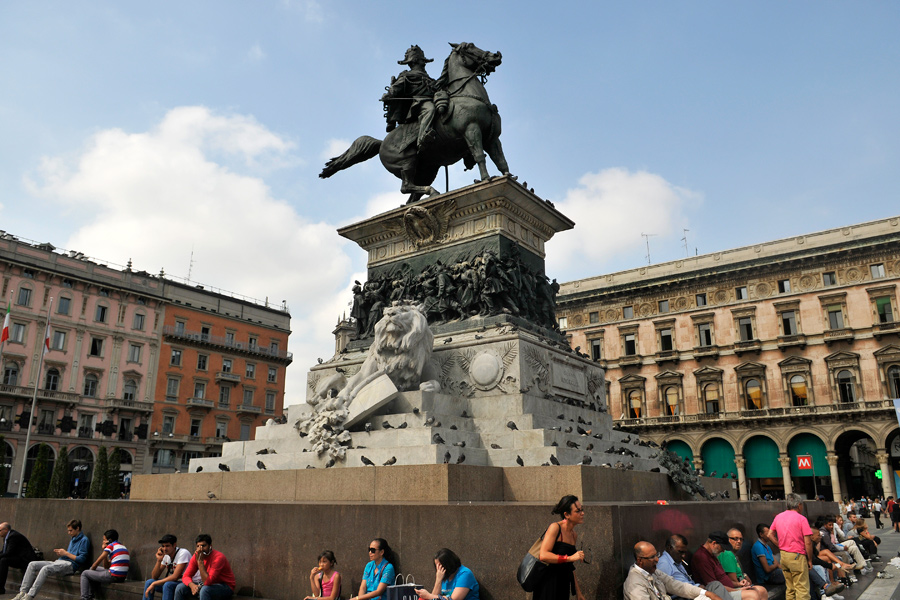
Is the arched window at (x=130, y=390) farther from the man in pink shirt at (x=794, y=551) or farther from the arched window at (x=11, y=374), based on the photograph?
the man in pink shirt at (x=794, y=551)

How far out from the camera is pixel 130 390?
51938 millimetres

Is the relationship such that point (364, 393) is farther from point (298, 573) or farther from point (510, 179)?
point (510, 179)

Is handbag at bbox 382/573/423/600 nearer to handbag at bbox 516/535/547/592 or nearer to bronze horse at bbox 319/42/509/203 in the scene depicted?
handbag at bbox 516/535/547/592

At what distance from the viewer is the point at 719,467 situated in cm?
4781

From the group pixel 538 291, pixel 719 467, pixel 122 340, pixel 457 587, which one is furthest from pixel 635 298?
pixel 457 587

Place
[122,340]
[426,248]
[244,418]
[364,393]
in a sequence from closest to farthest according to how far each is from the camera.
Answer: [364,393], [426,248], [122,340], [244,418]

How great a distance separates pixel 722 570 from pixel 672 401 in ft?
152

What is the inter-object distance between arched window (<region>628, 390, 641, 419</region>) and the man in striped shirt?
47.4 m

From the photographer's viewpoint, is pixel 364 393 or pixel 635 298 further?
pixel 635 298

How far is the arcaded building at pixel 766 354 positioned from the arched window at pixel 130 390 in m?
34.1

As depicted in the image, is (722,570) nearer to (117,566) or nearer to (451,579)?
(451,579)

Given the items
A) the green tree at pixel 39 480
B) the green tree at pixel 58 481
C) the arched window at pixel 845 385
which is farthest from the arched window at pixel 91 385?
the arched window at pixel 845 385


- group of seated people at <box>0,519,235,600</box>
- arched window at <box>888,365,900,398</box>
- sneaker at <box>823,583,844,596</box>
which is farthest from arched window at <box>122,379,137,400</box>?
arched window at <box>888,365,900,398</box>

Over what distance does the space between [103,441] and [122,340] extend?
303 inches
